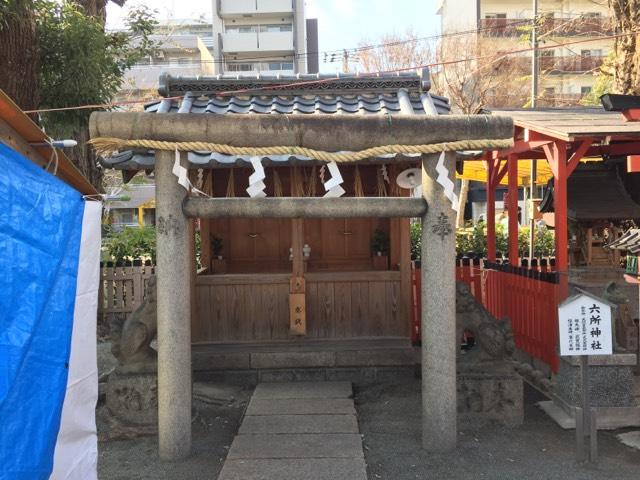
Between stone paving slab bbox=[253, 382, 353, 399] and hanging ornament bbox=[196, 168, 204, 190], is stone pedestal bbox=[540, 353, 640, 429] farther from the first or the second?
hanging ornament bbox=[196, 168, 204, 190]

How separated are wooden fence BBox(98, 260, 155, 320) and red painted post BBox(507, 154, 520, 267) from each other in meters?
6.94

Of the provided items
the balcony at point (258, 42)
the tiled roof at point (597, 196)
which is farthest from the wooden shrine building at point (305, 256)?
the balcony at point (258, 42)

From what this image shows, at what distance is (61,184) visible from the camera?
3.31 meters

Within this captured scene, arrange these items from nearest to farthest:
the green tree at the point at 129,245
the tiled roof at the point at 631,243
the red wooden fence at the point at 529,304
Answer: the tiled roof at the point at 631,243
the red wooden fence at the point at 529,304
the green tree at the point at 129,245

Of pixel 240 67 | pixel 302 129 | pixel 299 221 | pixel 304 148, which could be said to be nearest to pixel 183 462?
pixel 304 148

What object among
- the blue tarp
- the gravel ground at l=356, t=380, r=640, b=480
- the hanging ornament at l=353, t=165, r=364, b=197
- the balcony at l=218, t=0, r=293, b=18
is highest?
the balcony at l=218, t=0, r=293, b=18

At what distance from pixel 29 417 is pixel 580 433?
437cm

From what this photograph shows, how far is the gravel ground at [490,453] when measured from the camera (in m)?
4.73

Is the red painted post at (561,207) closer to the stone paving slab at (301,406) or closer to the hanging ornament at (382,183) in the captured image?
the hanging ornament at (382,183)

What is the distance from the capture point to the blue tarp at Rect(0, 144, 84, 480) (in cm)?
258

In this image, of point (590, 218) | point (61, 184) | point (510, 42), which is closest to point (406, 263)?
point (590, 218)

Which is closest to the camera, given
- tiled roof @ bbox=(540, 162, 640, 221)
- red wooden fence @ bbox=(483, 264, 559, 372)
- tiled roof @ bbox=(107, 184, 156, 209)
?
red wooden fence @ bbox=(483, 264, 559, 372)

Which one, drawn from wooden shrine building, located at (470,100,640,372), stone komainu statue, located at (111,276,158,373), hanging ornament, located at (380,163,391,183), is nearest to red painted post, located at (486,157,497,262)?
wooden shrine building, located at (470,100,640,372)

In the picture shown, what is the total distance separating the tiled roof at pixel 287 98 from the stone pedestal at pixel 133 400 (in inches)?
96.1
